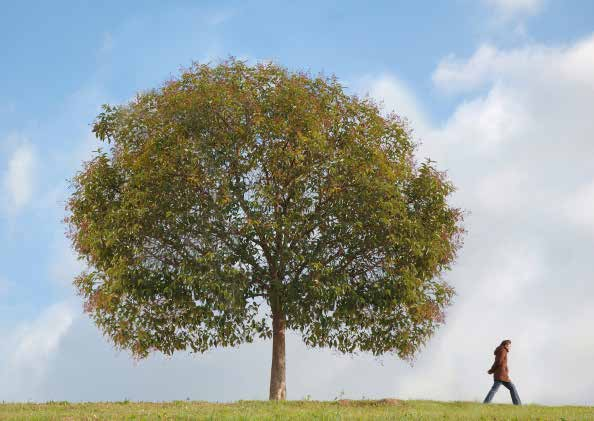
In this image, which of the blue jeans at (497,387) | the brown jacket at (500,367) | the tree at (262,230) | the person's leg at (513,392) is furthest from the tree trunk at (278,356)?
the person's leg at (513,392)

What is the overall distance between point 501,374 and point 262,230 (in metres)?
10.9

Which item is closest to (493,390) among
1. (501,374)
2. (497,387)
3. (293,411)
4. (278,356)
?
(497,387)

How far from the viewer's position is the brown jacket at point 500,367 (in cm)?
2867

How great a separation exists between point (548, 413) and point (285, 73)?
636 inches

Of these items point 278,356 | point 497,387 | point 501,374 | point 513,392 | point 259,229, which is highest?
point 259,229

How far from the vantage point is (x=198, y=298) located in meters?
28.0

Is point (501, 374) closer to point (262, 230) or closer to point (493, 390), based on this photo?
point (493, 390)

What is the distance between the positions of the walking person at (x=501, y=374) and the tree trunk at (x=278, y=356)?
7.94m

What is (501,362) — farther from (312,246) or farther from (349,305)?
(312,246)

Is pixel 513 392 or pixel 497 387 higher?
→ pixel 497 387

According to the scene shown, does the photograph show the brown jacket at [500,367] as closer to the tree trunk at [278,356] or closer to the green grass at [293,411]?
the green grass at [293,411]

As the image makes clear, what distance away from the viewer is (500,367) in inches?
1131

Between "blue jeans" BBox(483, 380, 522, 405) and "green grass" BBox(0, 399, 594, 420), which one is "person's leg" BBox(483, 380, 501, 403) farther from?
"green grass" BBox(0, 399, 594, 420)

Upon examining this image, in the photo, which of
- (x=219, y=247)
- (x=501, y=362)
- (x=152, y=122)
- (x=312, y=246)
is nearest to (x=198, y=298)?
(x=219, y=247)
